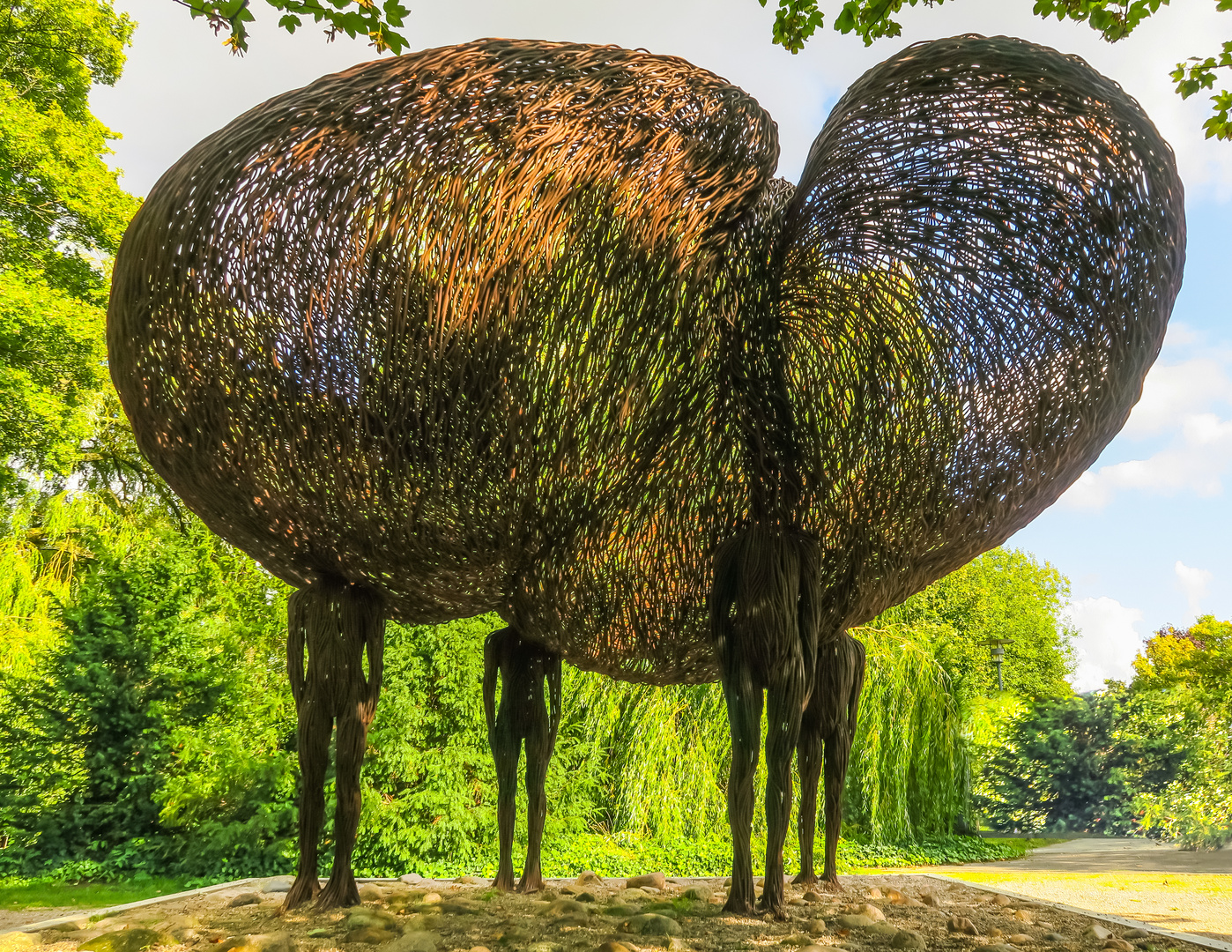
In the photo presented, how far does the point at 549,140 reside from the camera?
165 inches

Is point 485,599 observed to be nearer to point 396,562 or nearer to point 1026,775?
point 396,562

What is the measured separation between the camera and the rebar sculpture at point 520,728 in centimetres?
587

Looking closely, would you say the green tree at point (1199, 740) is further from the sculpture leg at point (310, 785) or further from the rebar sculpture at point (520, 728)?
the sculpture leg at point (310, 785)

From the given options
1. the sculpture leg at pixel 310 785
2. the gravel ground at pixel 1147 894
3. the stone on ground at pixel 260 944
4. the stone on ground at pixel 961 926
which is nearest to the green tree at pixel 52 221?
the sculpture leg at pixel 310 785

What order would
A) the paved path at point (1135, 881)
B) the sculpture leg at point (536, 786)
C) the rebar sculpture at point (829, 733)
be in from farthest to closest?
the paved path at point (1135, 881)
the rebar sculpture at point (829, 733)
the sculpture leg at point (536, 786)

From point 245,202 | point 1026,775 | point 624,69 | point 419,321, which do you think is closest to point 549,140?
point 624,69

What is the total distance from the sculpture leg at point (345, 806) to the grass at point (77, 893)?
323 cm

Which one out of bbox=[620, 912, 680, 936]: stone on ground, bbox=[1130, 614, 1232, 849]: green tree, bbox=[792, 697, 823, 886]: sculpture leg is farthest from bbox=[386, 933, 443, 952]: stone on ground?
bbox=[1130, 614, 1232, 849]: green tree

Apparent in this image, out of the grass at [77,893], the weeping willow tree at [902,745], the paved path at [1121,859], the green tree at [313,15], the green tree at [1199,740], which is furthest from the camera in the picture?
the green tree at [1199,740]

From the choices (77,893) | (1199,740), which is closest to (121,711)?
(77,893)

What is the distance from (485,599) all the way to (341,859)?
1648 millimetres

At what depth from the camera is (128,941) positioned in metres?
3.88

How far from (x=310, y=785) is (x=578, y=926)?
5.51 ft

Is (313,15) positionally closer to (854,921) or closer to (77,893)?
(854,921)
